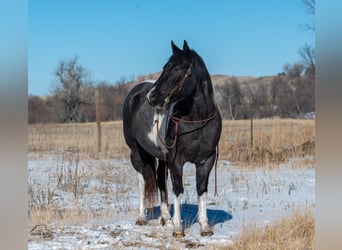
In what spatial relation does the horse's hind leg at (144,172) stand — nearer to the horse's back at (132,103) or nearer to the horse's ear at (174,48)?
the horse's back at (132,103)

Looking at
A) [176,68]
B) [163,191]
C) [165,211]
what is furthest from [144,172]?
[176,68]

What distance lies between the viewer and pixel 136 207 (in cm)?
598

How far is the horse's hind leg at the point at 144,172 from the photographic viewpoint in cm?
555

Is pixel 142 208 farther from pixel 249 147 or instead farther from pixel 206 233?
pixel 249 147

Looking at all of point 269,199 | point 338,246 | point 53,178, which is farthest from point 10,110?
point 53,178

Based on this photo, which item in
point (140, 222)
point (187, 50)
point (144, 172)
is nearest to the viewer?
point (187, 50)

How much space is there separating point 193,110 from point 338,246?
269 cm

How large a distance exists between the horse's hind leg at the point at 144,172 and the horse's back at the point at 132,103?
0.79 feet

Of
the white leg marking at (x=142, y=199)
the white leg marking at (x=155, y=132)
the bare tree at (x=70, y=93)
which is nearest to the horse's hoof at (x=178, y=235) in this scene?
the white leg marking at (x=142, y=199)

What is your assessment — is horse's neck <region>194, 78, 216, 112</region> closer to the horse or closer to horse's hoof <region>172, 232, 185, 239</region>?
the horse

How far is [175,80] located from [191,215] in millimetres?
2019

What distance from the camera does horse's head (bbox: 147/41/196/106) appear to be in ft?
14.1

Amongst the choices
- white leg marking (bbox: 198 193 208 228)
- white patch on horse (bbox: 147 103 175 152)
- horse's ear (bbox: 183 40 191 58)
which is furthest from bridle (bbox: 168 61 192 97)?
white leg marking (bbox: 198 193 208 228)

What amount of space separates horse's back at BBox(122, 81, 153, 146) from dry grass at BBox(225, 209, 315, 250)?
2.23m
